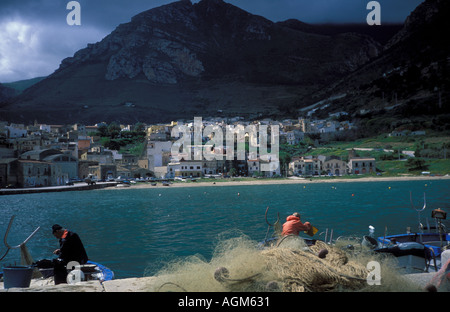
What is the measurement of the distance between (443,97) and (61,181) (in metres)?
110

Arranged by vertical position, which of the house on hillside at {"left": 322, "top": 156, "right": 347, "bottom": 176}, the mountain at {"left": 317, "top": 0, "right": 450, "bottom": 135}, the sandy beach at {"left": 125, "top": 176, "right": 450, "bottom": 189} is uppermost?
the mountain at {"left": 317, "top": 0, "right": 450, "bottom": 135}

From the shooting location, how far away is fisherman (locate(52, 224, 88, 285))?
6.94 metres

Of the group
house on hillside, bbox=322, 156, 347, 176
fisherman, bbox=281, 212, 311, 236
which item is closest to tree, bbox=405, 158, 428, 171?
house on hillside, bbox=322, 156, 347, 176

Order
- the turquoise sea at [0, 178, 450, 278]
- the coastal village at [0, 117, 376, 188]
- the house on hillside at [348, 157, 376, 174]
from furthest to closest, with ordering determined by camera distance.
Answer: the house on hillside at [348, 157, 376, 174] < the coastal village at [0, 117, 376, 188] < the turquoise sea at [0, 178, 450, 278]

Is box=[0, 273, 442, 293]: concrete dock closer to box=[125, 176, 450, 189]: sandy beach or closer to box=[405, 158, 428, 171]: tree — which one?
box=[125, 176, 450, 189]: sandy beach

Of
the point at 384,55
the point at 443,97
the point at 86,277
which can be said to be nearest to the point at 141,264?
the point at 86,277

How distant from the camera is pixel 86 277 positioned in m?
7.03

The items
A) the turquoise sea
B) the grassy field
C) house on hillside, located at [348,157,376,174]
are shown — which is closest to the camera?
the turquoise sea

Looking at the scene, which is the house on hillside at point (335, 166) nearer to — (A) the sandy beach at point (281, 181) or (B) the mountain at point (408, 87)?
(A) the sandy beach at point (281, 181)

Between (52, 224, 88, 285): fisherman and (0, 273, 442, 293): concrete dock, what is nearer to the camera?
(0, 273, 442, 293): concrete dock

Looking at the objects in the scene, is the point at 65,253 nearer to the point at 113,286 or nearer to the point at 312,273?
the point at 113,286

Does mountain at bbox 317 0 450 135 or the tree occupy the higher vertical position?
mountain at bbox 317 0 450 135

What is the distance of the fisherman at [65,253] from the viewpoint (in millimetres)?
6938

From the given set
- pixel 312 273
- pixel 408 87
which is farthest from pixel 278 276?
pixel 408 87
